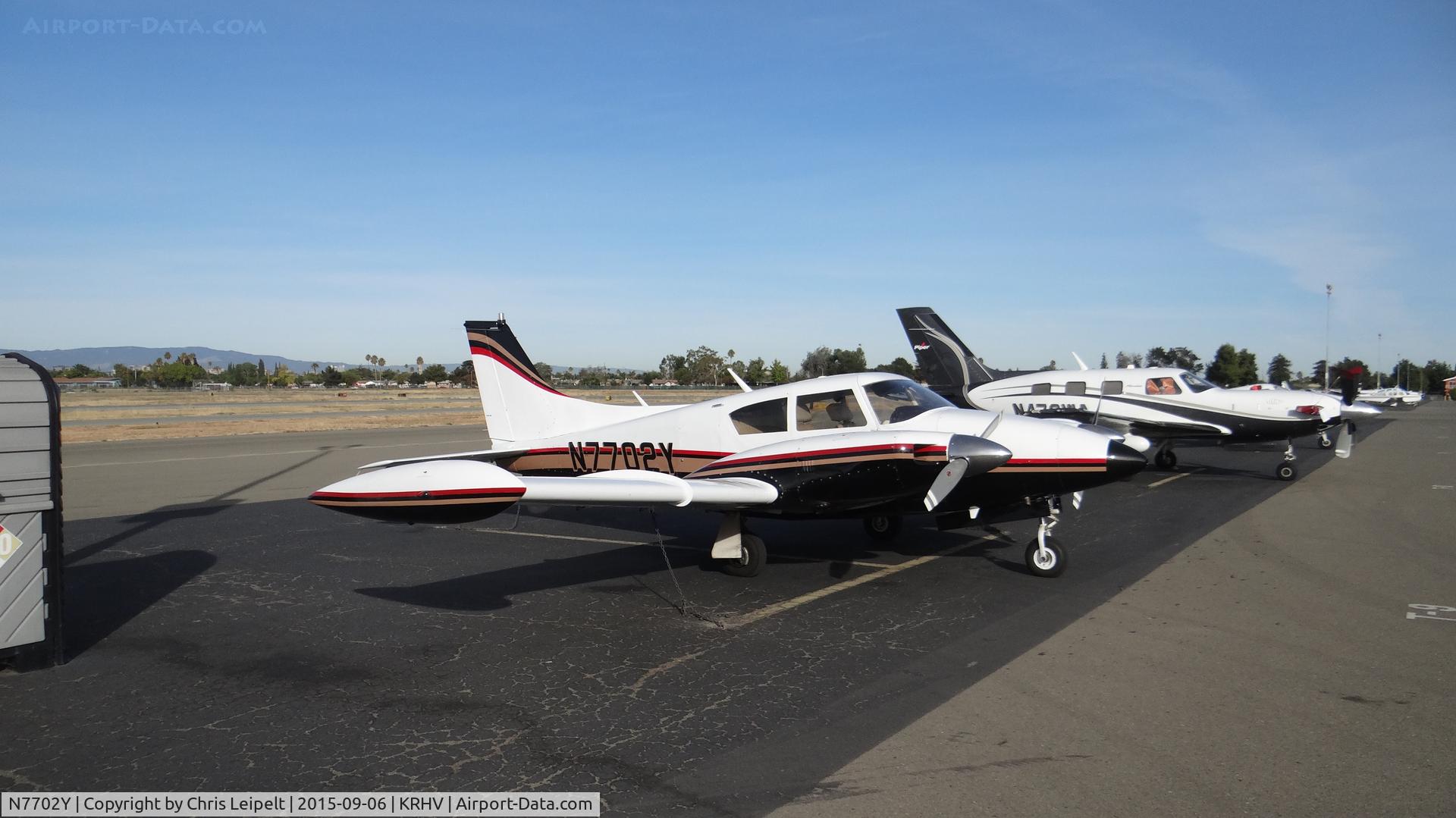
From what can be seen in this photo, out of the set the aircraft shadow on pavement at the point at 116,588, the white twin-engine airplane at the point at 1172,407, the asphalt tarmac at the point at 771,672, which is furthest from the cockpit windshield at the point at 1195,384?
the aircraft shadow on pavement at the point at 116,588

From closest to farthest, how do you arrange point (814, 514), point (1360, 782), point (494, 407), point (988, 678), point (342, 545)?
1. point (1360, 782)
2. point (988, 678)
3. point (814, 514)
4. point (342, 545)
5. point (494, 407)

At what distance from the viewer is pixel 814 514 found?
8.61m

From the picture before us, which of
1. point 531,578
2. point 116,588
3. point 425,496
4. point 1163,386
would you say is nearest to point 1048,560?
point 531,578

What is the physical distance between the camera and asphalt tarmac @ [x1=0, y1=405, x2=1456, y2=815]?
4.27 metres

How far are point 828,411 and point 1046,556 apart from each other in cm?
272

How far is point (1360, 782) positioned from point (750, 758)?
299cm

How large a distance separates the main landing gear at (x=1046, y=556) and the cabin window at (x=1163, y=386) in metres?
11.8

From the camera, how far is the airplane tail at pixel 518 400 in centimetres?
1180

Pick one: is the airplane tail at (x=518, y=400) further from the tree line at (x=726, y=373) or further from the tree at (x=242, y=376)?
the tree at (x=242, y=376)

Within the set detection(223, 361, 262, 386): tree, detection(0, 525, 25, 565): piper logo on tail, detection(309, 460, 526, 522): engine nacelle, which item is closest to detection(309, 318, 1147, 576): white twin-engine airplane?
detection(309, 460, 526, 522): engine nacelle

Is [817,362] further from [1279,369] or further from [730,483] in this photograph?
[1279,369]

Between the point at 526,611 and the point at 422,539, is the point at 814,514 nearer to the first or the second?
the point at 526,611

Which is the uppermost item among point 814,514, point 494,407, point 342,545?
point 494,407

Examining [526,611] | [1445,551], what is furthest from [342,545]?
[1445,551]
